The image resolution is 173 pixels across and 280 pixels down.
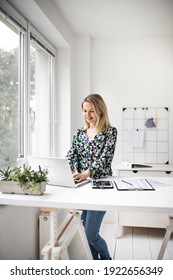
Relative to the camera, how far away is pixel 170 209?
1.08 meters

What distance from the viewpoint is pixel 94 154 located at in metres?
1.68

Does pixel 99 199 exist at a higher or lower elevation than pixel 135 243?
higher

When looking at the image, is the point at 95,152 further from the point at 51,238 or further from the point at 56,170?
the point at 51,238

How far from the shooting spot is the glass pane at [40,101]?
234 cm

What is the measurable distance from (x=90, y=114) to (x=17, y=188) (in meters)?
0.73

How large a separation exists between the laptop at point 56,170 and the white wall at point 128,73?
162cm

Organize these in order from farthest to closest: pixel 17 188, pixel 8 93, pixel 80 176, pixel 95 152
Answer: pixel 8 93
pixel 95 152
pixel 80 176
pixel 17 188

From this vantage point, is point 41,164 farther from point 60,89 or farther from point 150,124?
point 150,124

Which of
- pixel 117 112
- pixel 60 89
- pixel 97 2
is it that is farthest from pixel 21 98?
pixel 117 112

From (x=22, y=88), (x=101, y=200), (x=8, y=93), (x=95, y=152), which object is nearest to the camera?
(x=101, y=200)

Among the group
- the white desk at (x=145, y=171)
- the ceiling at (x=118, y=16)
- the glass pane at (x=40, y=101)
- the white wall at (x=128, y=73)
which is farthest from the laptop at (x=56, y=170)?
the white wall at (x=128, y=73)

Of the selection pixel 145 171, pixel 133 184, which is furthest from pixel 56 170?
pixel 145 171

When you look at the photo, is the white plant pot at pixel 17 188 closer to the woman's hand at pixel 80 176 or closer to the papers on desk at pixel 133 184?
the woman's hand at pixel 80 176

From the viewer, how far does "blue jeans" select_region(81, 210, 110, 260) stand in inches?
61.6
